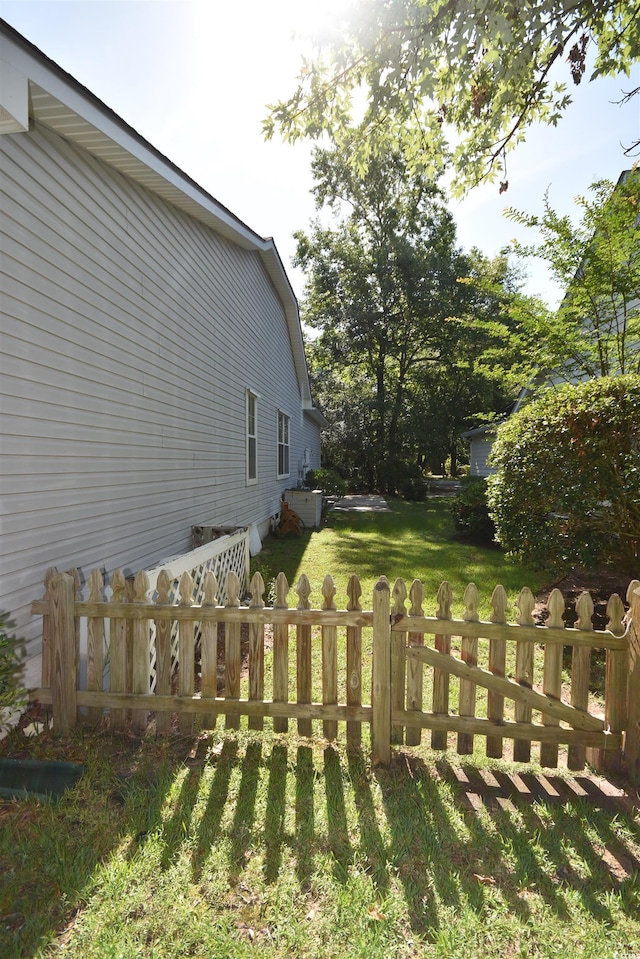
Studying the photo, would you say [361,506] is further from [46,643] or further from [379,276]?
[46,643]

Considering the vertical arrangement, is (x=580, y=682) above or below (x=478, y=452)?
below

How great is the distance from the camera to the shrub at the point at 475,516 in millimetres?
10695

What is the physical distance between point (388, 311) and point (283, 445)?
13849 millimetres

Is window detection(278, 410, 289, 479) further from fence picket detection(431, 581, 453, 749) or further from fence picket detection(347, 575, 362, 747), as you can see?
fence picket detection(431, 581, 453, 749)

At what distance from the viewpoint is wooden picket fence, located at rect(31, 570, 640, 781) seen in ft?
9.39

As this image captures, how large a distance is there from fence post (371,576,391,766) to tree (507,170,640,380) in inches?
200

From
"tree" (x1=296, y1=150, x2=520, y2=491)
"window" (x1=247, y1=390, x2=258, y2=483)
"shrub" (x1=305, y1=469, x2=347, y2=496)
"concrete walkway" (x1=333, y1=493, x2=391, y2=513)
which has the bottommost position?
"concrete walkway" (x1=333, y1=493, x2=391, y2=513)

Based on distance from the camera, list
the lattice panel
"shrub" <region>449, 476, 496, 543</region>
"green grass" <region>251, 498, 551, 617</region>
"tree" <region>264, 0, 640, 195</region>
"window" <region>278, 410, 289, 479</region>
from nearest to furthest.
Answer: "tree" <region>264, 0, 640, 195</region> → the lattice panel → "green grass" <region>251, 498, 551, 617</region> → "shrub" <region>449, 476, 496, 543</region> → "window" <region>278, 410, 289, 479</region>

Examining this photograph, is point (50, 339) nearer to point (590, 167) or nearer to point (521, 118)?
point (521, 118)

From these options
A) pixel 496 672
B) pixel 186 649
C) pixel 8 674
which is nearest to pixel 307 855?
pixel 186 649

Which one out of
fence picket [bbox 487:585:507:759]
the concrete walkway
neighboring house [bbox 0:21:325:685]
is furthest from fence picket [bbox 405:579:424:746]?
the concrete walkway

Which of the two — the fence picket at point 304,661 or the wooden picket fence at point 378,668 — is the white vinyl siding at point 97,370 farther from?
the fence picket at point 304,661

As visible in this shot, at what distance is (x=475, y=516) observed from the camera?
10766 mm

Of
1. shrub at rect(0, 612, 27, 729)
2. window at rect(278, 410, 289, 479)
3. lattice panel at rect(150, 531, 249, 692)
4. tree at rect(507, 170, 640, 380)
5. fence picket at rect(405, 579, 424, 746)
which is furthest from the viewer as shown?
window at rect(278, 410, 289, 479)
